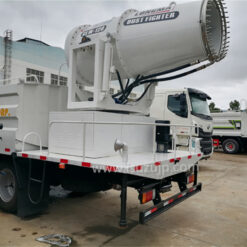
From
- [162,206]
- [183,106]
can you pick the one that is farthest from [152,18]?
[183,106]

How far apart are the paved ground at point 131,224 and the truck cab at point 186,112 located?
102 inches

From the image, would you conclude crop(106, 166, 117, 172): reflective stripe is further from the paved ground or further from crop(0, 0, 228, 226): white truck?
the paved ground

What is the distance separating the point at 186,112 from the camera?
8.41 meters

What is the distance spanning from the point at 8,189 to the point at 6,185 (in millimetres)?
81

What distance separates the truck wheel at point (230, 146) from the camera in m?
15.6

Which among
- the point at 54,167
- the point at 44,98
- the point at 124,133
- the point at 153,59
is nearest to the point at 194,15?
the point at 153,59

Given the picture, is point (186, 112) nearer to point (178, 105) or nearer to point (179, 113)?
point (179, 113)

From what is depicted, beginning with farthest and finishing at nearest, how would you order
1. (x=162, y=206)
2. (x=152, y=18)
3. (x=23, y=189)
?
(x=23, y=189) < (x=152, y=18) < (x=162, y=206)

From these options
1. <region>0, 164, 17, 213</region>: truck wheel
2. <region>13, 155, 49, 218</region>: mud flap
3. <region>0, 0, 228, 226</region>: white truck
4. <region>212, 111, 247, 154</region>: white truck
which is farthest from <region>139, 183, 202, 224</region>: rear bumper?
<region>212, 111, 247, 154</region>: white truck

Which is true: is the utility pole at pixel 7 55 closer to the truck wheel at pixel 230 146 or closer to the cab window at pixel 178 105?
the cab window at pixel 178 105

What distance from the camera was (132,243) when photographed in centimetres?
371

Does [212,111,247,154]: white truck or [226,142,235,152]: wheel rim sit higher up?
[212,111,247,154]: white truck

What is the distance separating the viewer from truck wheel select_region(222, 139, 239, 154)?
15614mm

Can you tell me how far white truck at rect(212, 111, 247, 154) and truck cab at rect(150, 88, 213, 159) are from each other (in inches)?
280
